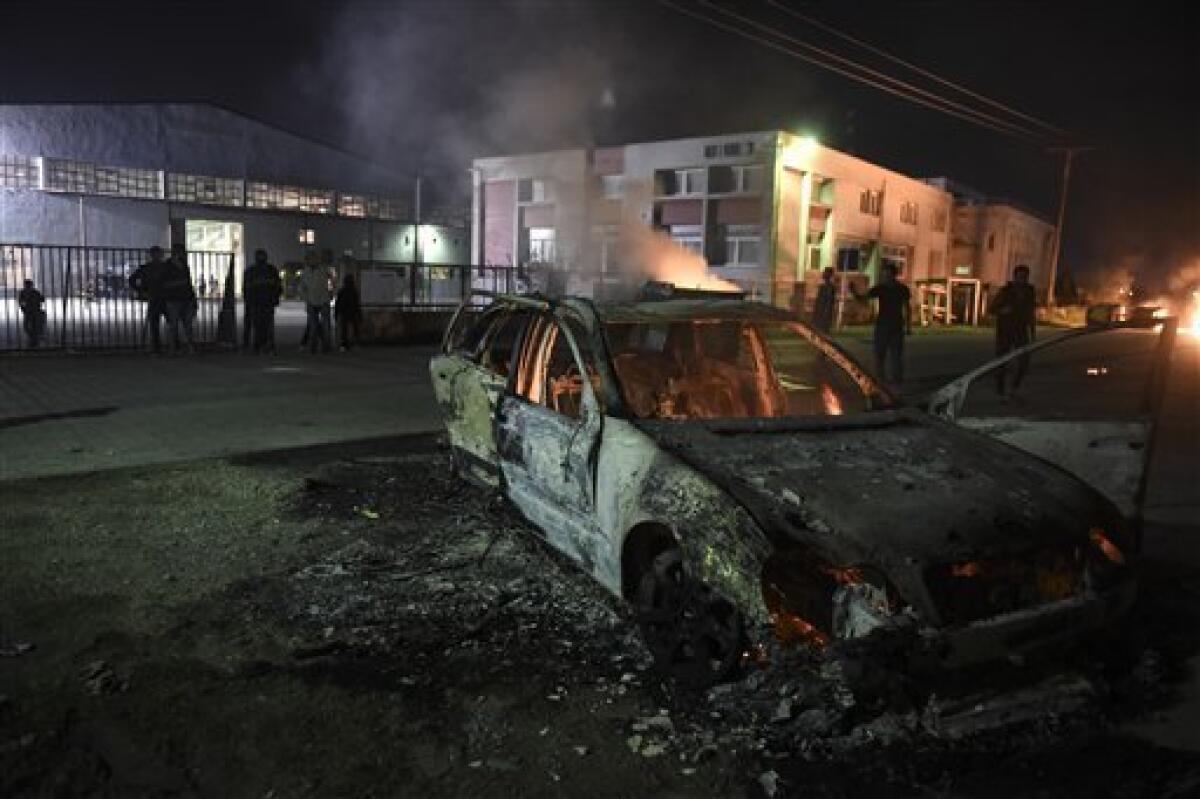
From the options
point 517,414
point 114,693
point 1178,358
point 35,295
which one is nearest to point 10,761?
point 114,693

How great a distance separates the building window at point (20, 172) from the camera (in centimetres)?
3372

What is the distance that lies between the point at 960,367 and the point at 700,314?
13.5m

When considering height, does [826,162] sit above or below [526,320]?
above

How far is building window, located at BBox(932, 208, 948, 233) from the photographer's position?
39.1 m

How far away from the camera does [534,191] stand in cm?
3312

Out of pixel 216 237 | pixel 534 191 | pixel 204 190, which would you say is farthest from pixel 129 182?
pixel 534 191

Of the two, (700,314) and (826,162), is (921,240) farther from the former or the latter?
(700,314)

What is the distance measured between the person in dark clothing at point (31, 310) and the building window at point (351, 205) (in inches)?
1242

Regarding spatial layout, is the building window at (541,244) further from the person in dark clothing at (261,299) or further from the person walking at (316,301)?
the person in dark clothing at (261,299)

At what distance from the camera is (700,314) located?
475 centimetres

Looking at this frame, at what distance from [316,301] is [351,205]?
32614 millimetres

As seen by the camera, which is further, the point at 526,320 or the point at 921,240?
the point at 921,240

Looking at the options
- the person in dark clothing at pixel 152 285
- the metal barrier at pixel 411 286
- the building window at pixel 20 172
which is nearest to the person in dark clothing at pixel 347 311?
the metal barrier at pixel 411 286

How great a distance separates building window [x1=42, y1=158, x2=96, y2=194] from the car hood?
126 feet
